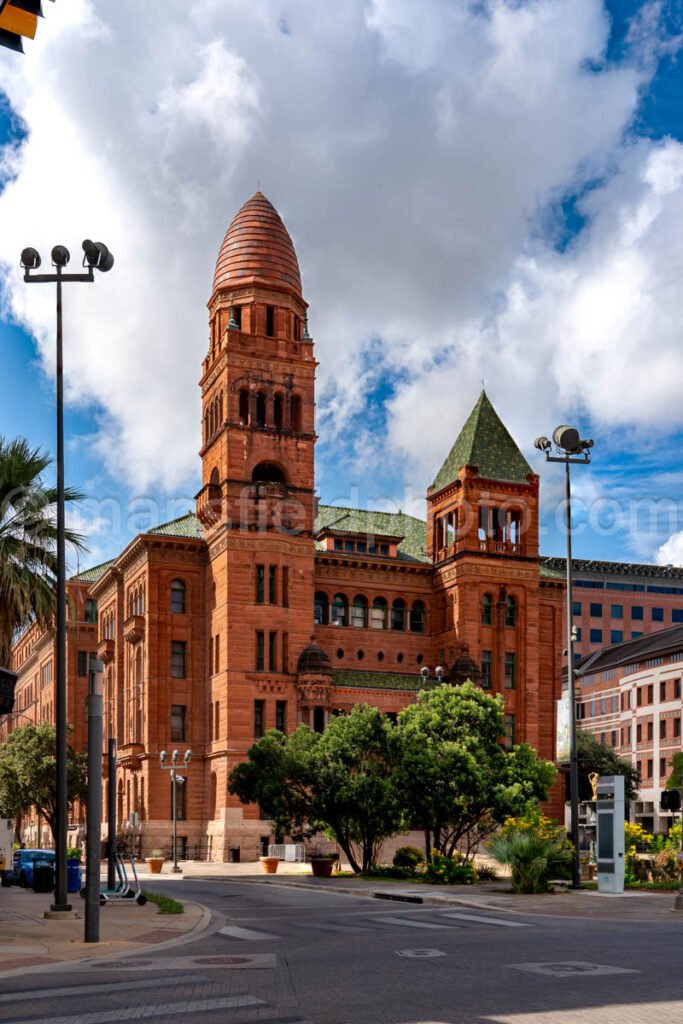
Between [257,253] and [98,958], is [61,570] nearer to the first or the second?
[98,958]

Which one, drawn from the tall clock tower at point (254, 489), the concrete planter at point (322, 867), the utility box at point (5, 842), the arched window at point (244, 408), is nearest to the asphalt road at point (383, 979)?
the utility box at point (5, 842)

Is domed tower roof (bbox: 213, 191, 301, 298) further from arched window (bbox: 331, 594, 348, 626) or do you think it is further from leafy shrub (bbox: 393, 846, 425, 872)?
leafy shrub (bbox: 393, 846, 425, 872)

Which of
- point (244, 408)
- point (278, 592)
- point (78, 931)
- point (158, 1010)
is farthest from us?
point (244, 408)

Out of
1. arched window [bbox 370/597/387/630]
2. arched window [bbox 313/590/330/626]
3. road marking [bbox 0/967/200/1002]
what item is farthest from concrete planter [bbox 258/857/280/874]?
road marking [bbox 0/967/200/1002]

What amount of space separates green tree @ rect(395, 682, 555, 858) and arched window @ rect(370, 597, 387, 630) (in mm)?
33480

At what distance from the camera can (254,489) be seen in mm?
76375

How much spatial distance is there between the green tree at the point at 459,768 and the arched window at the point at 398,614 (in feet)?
112

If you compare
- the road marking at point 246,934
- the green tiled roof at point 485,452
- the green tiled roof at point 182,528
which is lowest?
the road marking at point 246,934

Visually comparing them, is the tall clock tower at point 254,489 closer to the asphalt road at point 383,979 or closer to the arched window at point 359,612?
the arched window at point 359,612

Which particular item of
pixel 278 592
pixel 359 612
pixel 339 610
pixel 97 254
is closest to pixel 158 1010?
pixel 97 254

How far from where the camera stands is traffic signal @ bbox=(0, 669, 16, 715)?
22.4 meters

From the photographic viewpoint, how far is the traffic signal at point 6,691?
22.4 metres

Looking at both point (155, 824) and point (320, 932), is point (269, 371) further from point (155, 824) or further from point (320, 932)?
point (320, 932)

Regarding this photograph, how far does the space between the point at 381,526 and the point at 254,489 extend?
637 inches
